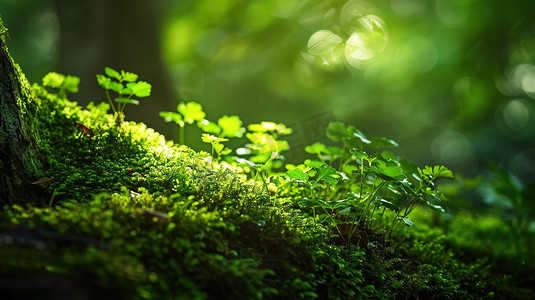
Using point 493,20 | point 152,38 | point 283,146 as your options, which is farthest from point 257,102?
point 283,146

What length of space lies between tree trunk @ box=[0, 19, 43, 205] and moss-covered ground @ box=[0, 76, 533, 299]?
10 centimetres

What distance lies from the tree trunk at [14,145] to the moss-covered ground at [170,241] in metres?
0.10

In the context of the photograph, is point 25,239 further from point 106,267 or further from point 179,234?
point 179,234

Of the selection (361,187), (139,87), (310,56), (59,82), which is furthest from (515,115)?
(59,82)

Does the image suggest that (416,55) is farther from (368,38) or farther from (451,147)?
(451,147)

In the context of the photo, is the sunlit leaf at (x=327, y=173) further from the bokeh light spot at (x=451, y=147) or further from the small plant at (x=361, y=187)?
the bokeh light spot at (x=451, y=147)

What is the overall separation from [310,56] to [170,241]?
548 centimetres

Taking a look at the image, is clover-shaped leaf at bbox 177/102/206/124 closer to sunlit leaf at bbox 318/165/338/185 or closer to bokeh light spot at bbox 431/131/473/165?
sunlit leaf at bbox 318/165/338/185

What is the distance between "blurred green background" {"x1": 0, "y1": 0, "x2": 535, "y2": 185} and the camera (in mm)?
4441

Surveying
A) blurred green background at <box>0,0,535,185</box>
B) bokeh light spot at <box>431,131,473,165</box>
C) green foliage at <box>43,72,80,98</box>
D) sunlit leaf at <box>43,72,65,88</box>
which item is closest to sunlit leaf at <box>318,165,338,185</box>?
blurred green background at <box>0,0,535,185</box>

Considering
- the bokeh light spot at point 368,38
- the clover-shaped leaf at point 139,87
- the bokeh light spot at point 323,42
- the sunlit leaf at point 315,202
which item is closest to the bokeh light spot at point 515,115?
the bokeh light spot at point 368,38

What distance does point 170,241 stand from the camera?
4.37ft

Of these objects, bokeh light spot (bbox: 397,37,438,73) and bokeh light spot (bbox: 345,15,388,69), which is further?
bokeh light spot (bbox: 397,37,438,73)

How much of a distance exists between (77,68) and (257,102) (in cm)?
360
